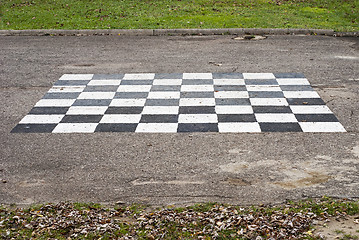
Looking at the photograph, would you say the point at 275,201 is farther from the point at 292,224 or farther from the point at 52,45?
the point at 52,45

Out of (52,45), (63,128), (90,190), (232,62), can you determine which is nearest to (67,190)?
(90,190)

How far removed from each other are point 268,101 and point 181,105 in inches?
63.6

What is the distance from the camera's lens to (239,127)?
7.48 metres

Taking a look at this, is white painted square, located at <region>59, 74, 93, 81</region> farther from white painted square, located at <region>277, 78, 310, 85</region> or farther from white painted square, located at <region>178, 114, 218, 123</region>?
white painted square, located at <region>277, 78, 310, 85</region>

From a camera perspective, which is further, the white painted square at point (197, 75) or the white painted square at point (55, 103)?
the white painted square at point (197, 75)

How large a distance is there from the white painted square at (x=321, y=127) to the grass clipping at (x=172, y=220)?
221 centimetres

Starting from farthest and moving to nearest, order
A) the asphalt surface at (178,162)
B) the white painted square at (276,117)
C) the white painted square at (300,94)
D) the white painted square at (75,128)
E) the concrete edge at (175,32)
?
the concrete edge at (175,32) < the white painted square at (300,94) < the white painted square at (276,117) < the white painted square at (75,128) < the asphalt surface at (178,162)

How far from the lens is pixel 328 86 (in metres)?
9.42

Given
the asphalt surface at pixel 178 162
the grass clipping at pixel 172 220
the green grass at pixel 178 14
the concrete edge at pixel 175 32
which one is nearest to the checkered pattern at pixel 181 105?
the asphalt surface at pixel 178 162

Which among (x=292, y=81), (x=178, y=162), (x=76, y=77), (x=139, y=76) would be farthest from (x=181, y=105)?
(x=76, y=77)

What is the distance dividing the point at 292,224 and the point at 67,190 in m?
2.72

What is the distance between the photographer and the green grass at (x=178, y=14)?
1515 centimetres

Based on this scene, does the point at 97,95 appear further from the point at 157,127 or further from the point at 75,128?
the point at 157,127

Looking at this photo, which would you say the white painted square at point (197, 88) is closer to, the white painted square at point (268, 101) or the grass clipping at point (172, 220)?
the white painted square at point (268, 101)
